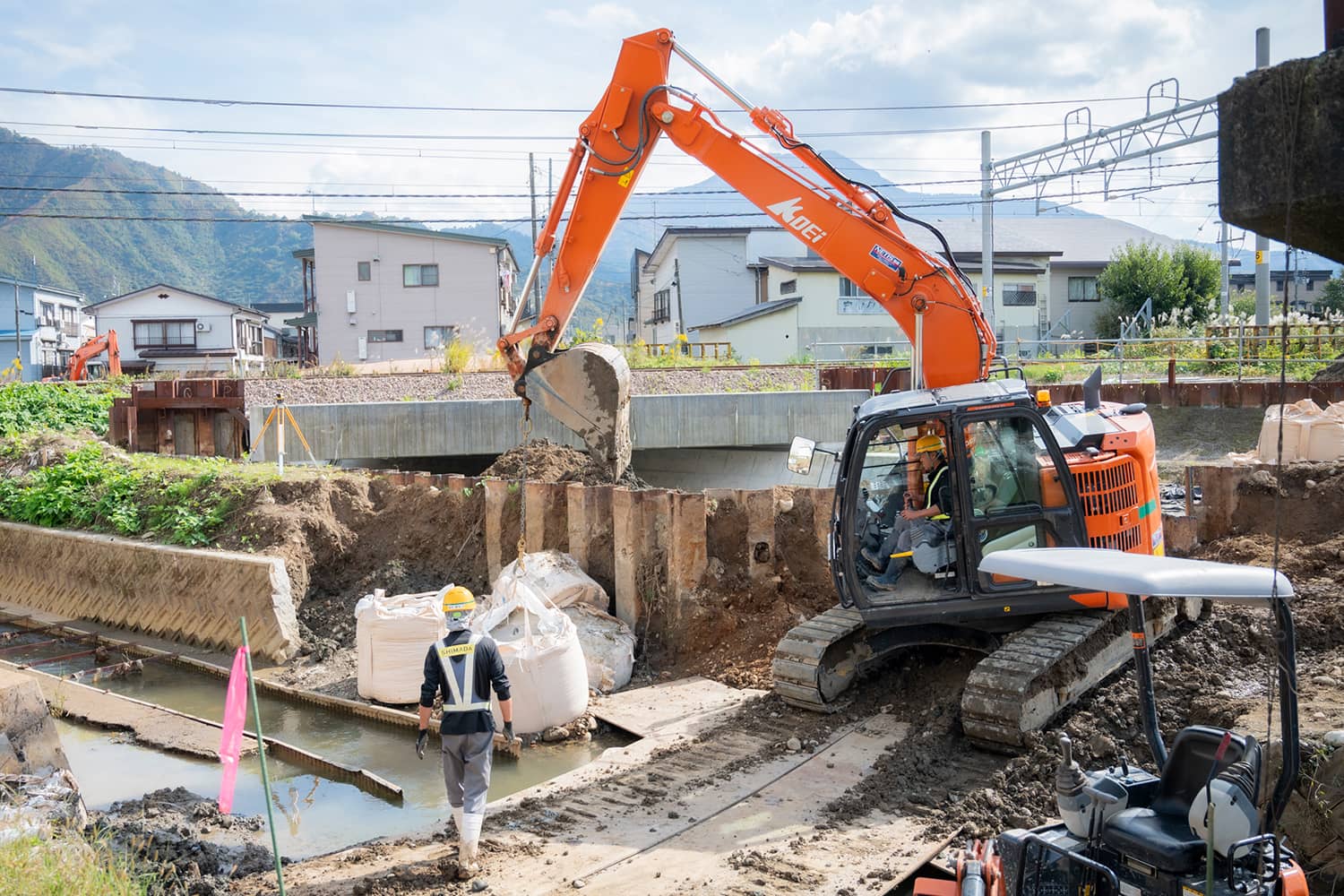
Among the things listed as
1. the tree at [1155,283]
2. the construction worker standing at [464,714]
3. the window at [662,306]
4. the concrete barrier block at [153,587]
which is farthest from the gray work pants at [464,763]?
the window at [662,306]

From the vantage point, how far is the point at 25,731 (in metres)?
5.72

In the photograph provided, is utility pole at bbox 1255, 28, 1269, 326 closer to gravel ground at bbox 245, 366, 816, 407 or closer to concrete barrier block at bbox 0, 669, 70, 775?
gravel ground at bbox 245, 366, 816, 407

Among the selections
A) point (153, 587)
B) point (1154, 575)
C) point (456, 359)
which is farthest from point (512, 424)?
point (1154, 575)

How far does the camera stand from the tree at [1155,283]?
112 feet

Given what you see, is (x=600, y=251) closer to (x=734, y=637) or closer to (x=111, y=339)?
(x=734, y=637)

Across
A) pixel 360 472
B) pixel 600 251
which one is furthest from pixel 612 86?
pixel 360 472

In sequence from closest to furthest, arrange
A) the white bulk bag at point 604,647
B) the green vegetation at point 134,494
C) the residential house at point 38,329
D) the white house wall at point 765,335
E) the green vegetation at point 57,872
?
the green vegetation at point 57,872
the white bulk bag at point 604,647
the green vegetation at point 134,494
the white house wall at point 765,335
the residential house at point 38,329

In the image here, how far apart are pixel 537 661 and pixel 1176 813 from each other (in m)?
4.96

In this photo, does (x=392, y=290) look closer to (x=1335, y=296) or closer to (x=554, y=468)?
(x=554, y=468)

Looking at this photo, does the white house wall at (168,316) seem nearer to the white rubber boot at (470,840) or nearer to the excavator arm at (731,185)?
the excavator arm at (731,185)

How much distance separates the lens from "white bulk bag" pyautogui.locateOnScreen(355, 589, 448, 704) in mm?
8469

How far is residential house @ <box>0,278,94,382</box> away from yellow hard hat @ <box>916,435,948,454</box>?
47.6 m

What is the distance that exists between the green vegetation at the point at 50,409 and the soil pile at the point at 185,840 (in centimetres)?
1562

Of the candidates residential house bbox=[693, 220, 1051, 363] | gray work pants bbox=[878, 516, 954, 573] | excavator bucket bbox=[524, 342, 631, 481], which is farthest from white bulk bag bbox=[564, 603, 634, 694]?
residential house bbox=[693, 220, 1051, 363]
